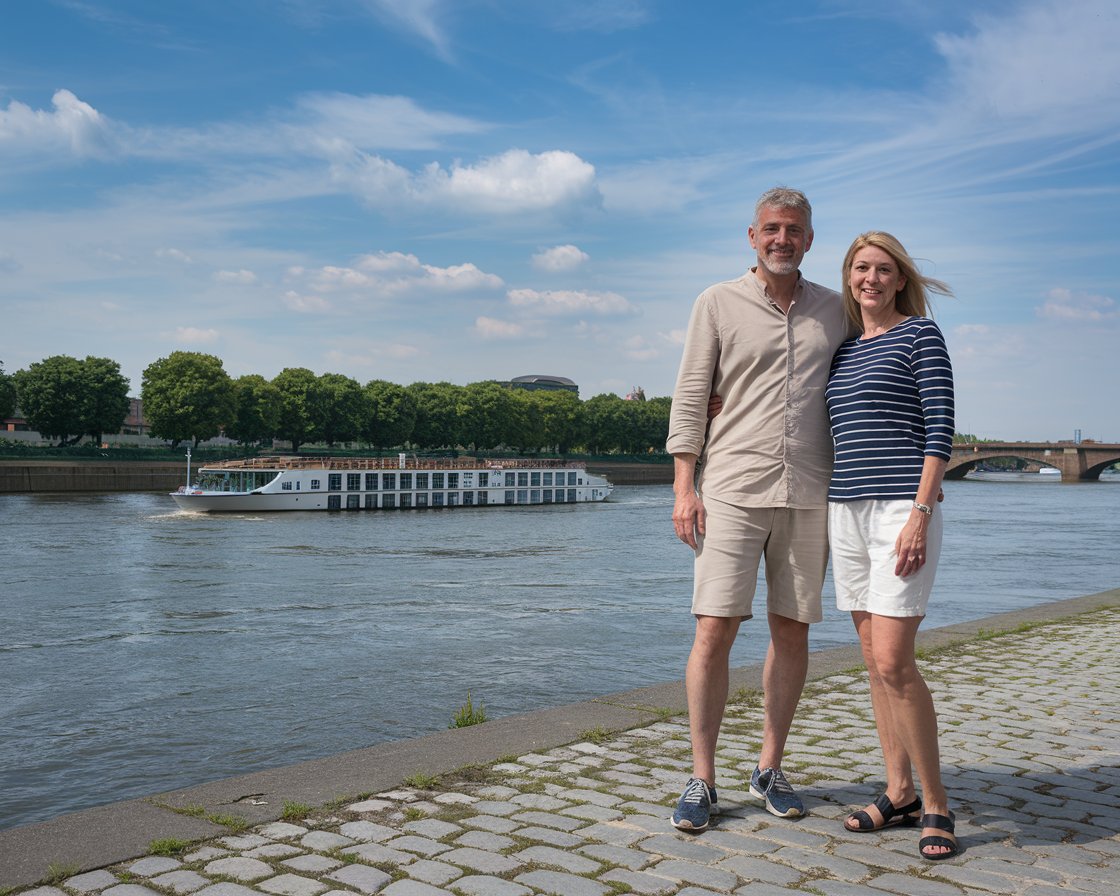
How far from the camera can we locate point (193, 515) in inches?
1843

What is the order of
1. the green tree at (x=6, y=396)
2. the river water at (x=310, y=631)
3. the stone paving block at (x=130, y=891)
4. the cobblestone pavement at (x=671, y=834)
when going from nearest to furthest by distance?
the stone paving block at (x=130, y=891)
the cobblestone pavement at (x=671, y=834)
the river water at (x=310, y=631)
the green tree at (x=6, y=396)

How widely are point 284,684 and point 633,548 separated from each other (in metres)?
22.2

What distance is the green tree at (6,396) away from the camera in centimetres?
7356

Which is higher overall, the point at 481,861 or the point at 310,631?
the point at 481,861

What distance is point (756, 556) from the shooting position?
4254 mm

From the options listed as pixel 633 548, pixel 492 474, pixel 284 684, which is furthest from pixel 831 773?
pixel 492 474

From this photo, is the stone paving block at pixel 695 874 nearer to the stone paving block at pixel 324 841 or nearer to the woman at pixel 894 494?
the woman at pixel 894 494

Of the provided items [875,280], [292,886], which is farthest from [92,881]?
[875,280]

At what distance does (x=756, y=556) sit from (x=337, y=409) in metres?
85.3

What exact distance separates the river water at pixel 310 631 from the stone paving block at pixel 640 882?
4.66 meters

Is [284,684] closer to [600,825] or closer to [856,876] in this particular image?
[600,825]

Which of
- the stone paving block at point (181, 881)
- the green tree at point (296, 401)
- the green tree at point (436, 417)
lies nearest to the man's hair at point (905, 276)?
the stone paving block at point (181, 881)

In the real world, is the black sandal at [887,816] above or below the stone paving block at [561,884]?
above

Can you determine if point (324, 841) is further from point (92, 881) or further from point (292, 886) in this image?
point (92, 881)
